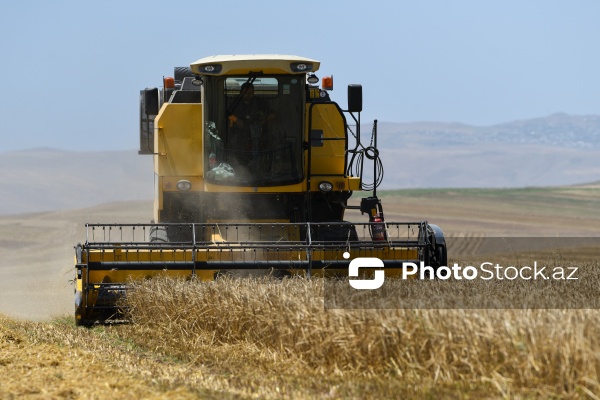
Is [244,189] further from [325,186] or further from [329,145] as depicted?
[329,145]

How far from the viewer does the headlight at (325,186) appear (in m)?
A: 13.5

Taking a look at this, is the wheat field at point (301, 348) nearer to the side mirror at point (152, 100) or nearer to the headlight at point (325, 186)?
the headlight at point (325, 186)

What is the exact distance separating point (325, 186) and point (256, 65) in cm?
154

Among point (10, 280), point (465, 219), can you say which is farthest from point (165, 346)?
point (465, 219)

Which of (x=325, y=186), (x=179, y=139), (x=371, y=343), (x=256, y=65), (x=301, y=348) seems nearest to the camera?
(x=371, y=343)

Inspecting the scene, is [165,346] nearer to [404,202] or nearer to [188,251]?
[188,251]

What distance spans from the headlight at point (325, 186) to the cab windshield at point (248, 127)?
42cm

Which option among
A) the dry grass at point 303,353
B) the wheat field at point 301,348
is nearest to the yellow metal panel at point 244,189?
the wheat field at point 301,348

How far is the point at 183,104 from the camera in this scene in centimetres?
1366

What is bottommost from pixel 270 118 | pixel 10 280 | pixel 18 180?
pixel 18 180

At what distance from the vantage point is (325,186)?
532 inches

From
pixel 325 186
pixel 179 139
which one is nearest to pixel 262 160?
pixel 325 186

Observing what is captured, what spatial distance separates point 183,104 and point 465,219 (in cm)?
5160

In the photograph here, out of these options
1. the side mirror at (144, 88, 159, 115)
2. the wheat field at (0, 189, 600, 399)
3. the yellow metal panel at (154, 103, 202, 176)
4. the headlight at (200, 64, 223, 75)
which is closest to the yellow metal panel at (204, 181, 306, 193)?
the yellow metal panel at (154, 103, 202, 176)
